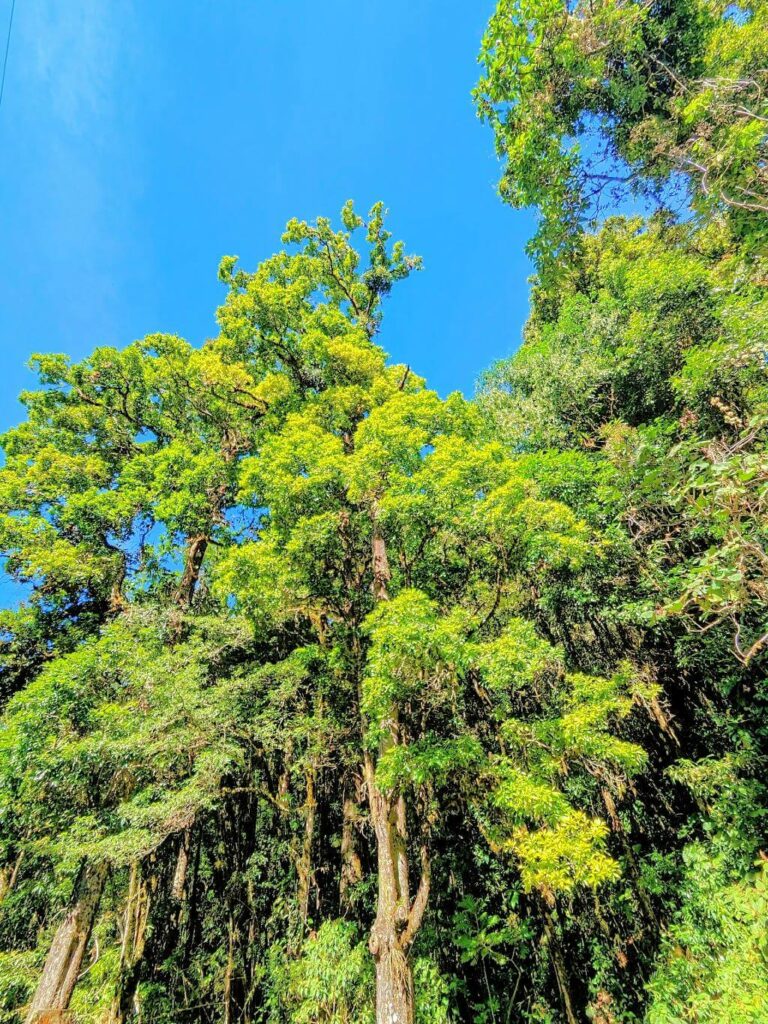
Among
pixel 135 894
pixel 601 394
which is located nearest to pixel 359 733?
pixel 135 894

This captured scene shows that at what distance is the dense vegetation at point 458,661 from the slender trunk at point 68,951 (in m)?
0.04

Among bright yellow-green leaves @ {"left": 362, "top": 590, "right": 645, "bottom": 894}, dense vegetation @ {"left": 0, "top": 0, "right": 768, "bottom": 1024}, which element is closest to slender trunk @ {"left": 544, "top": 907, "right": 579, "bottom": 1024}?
dense vegetation @ {"left": 0, "top": 0, "right": 768, "bottom": 1024}

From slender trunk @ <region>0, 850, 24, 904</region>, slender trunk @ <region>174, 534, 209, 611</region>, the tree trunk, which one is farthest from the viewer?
slender trunk @ <region>174, 534, 209, 611</region>

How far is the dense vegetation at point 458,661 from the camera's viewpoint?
5.10m

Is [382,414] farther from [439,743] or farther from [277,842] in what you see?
[277,842]

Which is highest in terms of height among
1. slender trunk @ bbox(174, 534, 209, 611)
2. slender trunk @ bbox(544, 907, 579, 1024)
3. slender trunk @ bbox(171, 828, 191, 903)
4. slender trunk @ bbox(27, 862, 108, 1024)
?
slender trunk @ bbox(174, 534, 209, 611)

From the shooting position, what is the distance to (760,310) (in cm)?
650

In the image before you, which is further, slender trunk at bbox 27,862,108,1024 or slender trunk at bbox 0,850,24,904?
slender trunk at bbox 0,850,24,904

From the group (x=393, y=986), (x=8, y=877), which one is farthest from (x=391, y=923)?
(x=8, y=877)

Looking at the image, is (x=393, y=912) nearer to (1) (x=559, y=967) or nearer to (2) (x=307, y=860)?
(2) (x=307, y=860)

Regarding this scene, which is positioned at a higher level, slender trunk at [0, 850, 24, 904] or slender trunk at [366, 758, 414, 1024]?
slender trunk at [0, 850, 24, 904]

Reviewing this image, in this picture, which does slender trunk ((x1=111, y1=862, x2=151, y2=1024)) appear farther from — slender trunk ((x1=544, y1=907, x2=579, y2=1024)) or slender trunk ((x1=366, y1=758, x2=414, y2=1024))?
slender trunk ((x1=544, y1=907, x2=579, y2=1024))

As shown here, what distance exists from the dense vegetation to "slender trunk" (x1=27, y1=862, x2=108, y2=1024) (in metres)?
0.04

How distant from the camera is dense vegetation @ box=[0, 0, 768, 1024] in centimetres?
510
